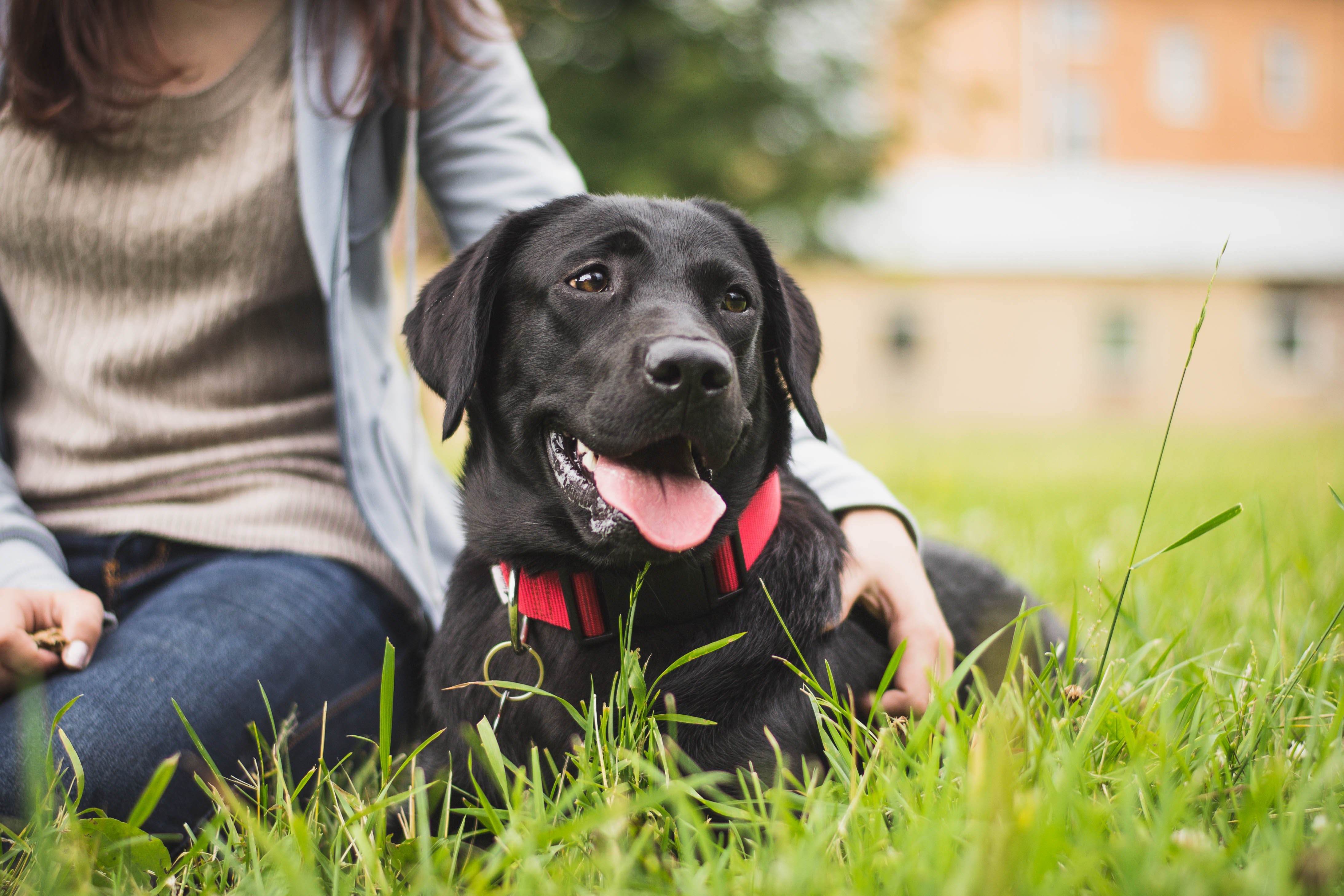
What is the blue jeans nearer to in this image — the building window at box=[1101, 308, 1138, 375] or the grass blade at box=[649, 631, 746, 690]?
the grass blade at box=[649, 631, 746, 690]

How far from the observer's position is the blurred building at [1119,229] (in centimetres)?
2259

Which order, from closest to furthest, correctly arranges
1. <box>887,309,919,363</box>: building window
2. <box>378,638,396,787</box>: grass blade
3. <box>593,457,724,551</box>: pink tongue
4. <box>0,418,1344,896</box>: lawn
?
<box>0,418,1344,896</box>: lawn
<box>378,638,396,787</box>: grass blade
<box>593,457,724,551</box>: pink tongue
<box>887,309,919,363</box>: building window

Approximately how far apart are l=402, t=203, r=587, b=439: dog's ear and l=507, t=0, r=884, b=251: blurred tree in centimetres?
851

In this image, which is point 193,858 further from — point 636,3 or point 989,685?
point 636,3

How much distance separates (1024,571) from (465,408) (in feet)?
6.99

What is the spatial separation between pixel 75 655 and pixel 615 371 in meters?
1.19

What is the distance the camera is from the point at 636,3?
11102 millimetres

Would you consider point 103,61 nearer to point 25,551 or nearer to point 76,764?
point 25,551

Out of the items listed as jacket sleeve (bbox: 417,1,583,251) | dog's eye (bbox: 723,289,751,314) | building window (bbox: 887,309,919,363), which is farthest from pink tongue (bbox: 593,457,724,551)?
building window (bbox: 887,309,919,363)

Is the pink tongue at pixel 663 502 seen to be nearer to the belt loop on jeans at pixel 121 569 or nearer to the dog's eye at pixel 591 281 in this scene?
the dog's eye at pixel 591 281

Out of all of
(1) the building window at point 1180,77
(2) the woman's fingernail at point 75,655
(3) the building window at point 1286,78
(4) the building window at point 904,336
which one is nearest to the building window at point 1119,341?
(4) the building window at point 904,336

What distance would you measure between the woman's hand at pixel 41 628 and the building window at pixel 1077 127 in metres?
29.3

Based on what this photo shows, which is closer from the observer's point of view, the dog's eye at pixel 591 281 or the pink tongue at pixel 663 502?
the pink tongue at pixel 663 502

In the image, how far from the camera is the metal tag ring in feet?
5.32
